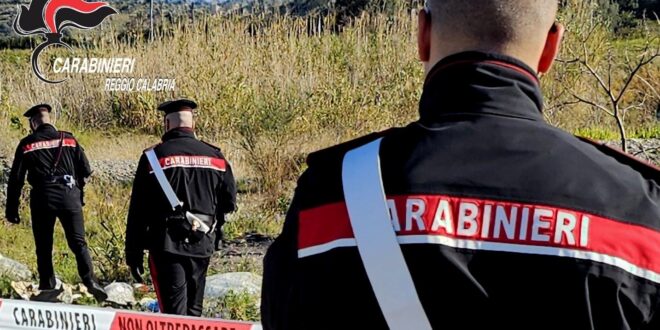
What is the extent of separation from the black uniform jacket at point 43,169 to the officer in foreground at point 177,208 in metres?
1.75

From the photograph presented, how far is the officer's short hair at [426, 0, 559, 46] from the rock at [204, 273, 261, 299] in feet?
17.6

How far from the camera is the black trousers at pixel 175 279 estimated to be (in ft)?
17.7

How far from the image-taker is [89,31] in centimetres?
735

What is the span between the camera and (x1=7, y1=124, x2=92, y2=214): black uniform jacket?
695 centimetres

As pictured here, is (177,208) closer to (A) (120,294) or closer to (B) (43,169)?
(A) (120,294)

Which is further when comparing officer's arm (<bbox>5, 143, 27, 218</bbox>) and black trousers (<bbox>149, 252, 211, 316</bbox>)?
officer's arm (<bbox>5, 143, 27, 218</bbox>)

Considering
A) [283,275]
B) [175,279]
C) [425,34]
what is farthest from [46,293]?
[425,34]

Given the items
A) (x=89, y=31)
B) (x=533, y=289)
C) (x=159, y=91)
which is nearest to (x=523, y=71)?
(x=533, y=289)

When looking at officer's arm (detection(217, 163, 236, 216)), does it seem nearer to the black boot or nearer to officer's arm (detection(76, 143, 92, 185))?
the black boot

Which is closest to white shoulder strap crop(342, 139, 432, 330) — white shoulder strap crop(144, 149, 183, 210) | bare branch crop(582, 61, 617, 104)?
white shoulder strap crop(144, 149, 183, 210)

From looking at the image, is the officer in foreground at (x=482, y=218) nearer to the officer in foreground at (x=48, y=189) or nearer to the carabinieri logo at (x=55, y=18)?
the officer in foreground at (x=48, y=189)

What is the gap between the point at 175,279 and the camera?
17.9 ft

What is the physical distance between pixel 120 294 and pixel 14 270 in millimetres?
1154

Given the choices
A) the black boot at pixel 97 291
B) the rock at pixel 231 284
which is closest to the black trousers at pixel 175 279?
the rock at pixel 231 284
